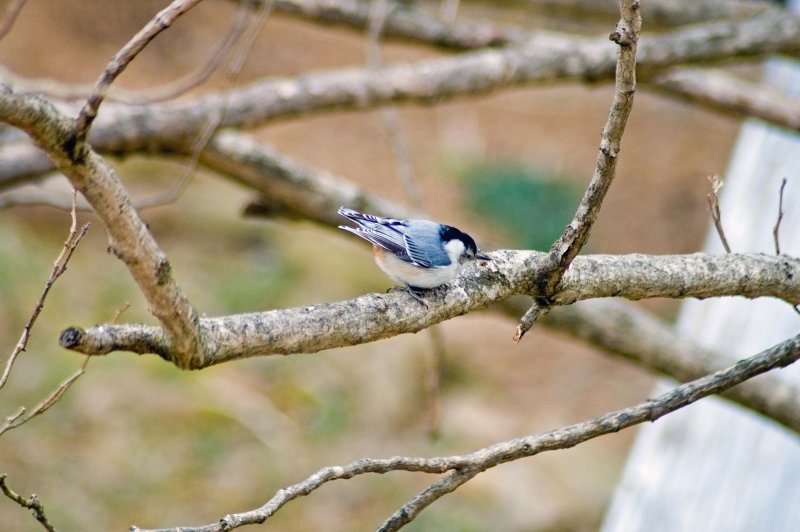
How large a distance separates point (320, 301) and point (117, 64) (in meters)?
5.31

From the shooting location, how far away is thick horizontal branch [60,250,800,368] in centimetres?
152

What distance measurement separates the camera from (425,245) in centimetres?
221

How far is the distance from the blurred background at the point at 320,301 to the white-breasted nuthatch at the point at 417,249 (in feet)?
3.06

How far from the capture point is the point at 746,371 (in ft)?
6.10

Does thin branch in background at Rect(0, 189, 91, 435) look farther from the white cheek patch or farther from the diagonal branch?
the diagonal branch

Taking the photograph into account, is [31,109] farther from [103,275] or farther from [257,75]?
[257,75]

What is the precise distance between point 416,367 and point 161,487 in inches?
88.2

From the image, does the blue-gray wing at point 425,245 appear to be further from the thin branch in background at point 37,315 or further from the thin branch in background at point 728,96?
the thin branch in background at point 728,96

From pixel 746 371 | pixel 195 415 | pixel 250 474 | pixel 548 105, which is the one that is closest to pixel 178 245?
pixel 195 415

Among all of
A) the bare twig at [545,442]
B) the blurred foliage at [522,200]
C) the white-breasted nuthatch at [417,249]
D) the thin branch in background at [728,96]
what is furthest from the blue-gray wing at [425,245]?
the blurred foliage at [522,200]

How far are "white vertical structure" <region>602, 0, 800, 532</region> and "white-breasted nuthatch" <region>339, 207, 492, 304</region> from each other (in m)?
2.77

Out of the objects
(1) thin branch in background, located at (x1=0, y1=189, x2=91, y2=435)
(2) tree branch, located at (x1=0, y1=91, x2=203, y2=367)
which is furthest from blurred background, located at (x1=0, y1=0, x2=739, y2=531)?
(2) tree branch, located at (x1=0, y1=91, x2=203, y2=367)

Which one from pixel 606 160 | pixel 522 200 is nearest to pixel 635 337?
pixel 606 160

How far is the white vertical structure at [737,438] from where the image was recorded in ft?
14.4
